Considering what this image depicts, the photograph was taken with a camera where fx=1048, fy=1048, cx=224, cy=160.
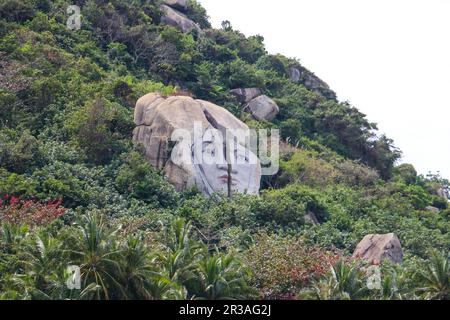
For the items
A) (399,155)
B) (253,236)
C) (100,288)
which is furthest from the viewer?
(399,155)

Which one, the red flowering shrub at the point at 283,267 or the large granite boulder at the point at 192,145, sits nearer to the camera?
the red flowering shrub at the point at 283,267

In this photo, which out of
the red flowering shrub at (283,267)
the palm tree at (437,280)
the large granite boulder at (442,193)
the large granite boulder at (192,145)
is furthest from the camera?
the large granite boulder at (442,193)

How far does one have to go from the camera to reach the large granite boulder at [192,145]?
45312 millimetres

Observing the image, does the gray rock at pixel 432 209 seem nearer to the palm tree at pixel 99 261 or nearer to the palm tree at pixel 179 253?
the palm tree at pixel 179 253

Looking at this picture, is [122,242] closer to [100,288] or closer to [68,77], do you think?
[100,288]

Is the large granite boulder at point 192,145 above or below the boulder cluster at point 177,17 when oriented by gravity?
below

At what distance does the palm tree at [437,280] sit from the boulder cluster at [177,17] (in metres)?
39.2

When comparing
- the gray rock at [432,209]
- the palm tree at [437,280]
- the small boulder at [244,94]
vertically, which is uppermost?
the small boulder at [244,94]

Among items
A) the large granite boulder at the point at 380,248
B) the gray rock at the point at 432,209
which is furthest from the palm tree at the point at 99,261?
the gray rock at the point at 432,209

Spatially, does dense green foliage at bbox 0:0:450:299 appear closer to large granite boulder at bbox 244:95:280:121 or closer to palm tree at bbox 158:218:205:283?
palm tree at bbox 158:218:205:283

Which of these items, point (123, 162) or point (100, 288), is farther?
point (123, 162)

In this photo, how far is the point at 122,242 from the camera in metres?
31.1

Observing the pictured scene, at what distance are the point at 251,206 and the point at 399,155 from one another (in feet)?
76.4
